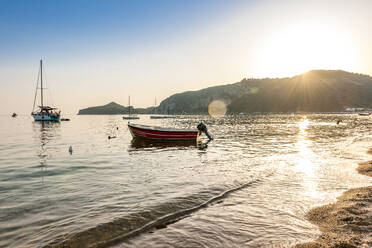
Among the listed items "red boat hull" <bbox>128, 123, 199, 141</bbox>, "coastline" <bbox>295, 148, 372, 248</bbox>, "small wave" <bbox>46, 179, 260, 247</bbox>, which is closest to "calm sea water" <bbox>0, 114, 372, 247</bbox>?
"small wave" <bbox>46, 179, 260, 247</bbox>

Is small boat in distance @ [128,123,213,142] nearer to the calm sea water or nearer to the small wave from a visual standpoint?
the calm sea water

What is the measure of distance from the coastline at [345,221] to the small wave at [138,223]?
3.71 m

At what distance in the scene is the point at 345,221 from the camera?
663cm

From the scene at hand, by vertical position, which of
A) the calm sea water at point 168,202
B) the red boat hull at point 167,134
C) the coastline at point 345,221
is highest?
the red boat hull at point 167,134

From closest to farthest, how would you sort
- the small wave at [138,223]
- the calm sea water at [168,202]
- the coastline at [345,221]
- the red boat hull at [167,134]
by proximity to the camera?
the coastline at [345,221]
the small wave at [138,223]
the calm sea water at [168,202]
the red boat hull at [167,134]

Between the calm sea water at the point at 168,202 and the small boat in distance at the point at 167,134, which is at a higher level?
the small boat in distance at the point at 167,134

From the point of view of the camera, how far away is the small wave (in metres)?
6.26

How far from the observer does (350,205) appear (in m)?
7.80

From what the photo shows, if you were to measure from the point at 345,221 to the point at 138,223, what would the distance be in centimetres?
619

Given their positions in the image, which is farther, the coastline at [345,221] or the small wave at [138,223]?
the small wave at [138,223]

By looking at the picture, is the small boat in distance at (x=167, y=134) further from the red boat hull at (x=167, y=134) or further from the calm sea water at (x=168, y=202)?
the calm sea water at (x=168, y=202)

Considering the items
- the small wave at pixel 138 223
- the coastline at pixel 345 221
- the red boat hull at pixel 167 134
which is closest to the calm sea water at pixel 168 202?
the small wave at pixel 138 223

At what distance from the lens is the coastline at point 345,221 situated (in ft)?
17.7

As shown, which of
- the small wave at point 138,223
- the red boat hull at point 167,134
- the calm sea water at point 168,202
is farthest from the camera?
A: the red boat hull at point 167,134
